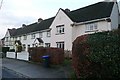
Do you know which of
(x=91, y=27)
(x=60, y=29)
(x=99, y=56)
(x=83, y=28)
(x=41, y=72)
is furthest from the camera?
(x=60, y=29)

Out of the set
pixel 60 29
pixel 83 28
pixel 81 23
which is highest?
pixel 81 23

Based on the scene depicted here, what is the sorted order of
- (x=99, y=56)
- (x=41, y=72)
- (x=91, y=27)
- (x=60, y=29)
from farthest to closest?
(x=60, y=29), (x=91, y=27), (x=41, y=72), (x=99, y=56)

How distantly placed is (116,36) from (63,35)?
2189 centimetres

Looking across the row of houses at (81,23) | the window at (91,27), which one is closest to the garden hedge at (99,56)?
the row of houses at (81,23)

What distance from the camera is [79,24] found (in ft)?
95.8

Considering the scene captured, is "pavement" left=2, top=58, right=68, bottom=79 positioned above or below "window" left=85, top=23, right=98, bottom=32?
below

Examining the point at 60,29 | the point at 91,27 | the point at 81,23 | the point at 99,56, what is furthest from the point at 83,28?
the point at 99,56

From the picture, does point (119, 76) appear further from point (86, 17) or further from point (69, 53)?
point (86, 17)

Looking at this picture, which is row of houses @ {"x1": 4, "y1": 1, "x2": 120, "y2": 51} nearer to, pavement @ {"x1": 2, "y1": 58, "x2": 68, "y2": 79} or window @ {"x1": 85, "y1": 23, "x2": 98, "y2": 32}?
window @ {"x1": 85, "y1": 23, "x2": 98, "y2": 32}

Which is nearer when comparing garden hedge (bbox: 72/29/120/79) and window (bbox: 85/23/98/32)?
garden hedge (bbox: 72/29/120/79)

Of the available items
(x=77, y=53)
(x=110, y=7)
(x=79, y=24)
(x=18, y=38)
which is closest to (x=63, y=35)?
(x=79, y=24)

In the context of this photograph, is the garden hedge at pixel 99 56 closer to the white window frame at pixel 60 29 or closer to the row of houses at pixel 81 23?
the row of houses at pixel 81 23

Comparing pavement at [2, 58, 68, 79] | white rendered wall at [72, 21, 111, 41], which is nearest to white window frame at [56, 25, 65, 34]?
white rendered wall at [72, 21, 111, 41]

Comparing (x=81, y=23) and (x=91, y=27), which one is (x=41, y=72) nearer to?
(x=91, y=27)
